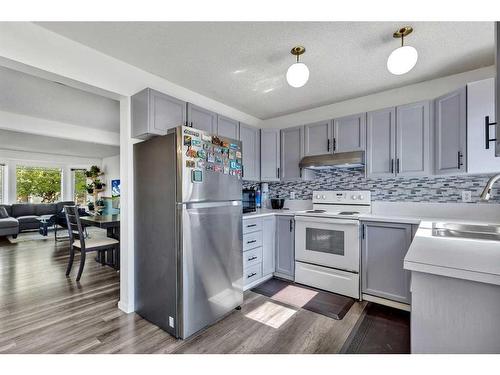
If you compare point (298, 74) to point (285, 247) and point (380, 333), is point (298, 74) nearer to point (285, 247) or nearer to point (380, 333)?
point (285, 247)

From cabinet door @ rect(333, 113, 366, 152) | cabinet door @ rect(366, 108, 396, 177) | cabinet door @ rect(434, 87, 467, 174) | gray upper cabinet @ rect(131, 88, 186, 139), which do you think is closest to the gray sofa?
gray upper cabinet @ rect(131, 88, 186, 139)

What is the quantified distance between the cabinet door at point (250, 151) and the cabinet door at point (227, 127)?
0.36ft

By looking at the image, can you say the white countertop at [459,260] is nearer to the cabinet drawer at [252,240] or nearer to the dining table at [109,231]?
the cabinet drawer at [252,240]

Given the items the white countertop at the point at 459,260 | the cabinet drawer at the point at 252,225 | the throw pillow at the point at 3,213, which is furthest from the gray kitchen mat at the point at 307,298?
the throw pillow at the point at 3,213

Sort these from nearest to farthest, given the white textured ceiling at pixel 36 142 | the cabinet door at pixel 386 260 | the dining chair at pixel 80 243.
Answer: the cabinet door at pixel 386 260 < the dining chair at pixel 80 243 < the white textured ceiling at pixel 36 142

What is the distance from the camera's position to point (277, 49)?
6.56 ft

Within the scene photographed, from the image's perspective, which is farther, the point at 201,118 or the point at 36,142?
the point at 36,142

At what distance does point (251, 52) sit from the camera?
2.04m

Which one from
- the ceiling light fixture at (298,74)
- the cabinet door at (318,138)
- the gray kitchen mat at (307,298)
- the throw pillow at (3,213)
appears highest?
the ceiling light fixture at (298,74)

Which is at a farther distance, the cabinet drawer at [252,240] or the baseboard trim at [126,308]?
the cabinet drawer at [252,240]

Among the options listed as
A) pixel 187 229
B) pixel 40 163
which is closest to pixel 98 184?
pixel 40 163

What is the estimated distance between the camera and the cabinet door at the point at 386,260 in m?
2.23

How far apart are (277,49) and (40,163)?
26.8 ft
